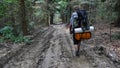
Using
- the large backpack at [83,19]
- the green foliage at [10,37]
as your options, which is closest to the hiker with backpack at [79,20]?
the large backpack at [83,19]

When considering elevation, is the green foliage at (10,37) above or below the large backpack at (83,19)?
below

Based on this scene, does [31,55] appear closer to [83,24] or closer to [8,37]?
[83,24]

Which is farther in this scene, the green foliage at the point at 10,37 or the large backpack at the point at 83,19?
the green foliage at the point at 10,37

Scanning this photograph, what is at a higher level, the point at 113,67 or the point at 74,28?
the point at 74,28

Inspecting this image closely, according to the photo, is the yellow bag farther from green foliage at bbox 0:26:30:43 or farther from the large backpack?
green foliage at bbox 0:26:30:43

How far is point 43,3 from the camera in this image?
3638 centimetres

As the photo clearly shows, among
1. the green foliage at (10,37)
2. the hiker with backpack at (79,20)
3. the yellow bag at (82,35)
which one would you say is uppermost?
the hiker with backpack at (79,20)

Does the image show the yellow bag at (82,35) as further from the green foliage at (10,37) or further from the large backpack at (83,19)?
the green foliage at (10,37)

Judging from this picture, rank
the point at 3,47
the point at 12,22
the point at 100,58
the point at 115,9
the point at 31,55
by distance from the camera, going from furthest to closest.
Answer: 1. the point at 115,9
2. the point at 12,22
3. the point at 3,47
4. the point at 31,55
5. the point at 100,58

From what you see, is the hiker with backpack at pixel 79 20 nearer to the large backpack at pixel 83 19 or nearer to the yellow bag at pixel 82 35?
the large backpack at pixel 83 19

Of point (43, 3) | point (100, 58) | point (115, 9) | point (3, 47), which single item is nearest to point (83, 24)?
point (100, 58)

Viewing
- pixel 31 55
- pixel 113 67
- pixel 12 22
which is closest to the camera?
pixel 113 67

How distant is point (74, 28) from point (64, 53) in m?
1.55

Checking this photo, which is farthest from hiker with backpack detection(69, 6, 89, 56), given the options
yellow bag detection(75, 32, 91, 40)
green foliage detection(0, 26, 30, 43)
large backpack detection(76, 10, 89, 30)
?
green foliage detection(0, 26, 30, 43)
